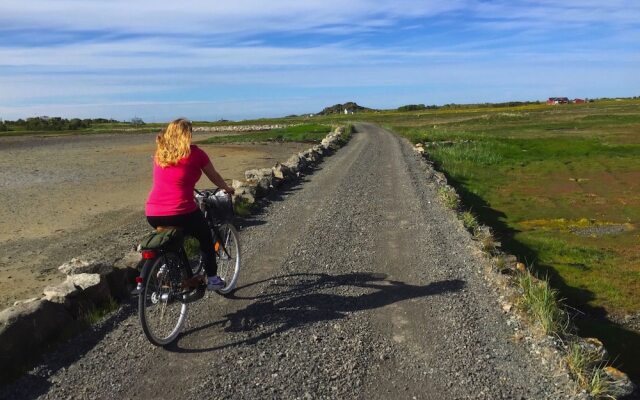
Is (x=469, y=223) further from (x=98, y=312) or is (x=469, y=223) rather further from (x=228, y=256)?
(x=98, y=312)

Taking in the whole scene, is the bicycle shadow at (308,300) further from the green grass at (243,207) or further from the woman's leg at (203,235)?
the green grass at (243,207)

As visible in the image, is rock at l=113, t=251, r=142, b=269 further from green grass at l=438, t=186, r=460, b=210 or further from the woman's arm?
green grass at l=438, t=186, r=460, b=210

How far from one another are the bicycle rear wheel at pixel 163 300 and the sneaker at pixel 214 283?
1.51 ft

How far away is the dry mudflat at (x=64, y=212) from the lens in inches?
390

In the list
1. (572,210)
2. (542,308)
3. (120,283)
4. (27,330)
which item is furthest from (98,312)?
(572,210)

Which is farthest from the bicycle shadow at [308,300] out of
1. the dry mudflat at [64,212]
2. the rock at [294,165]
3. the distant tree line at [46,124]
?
the distant tree line at [46,124]

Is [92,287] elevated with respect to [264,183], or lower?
lower

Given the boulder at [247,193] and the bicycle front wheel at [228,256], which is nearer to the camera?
the bicycle front wheel at [228,256]

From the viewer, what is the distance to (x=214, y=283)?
248 inches

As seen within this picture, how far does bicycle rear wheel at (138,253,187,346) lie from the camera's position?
17.1 feet

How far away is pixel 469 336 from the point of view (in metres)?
5.61

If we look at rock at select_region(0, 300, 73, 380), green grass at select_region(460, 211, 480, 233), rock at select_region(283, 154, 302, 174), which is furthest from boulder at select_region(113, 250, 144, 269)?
rock at select_region(283, 154, 302, 174)

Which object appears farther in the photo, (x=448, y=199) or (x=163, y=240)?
(x=448, y=199)

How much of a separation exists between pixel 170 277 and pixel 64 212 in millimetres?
11504
